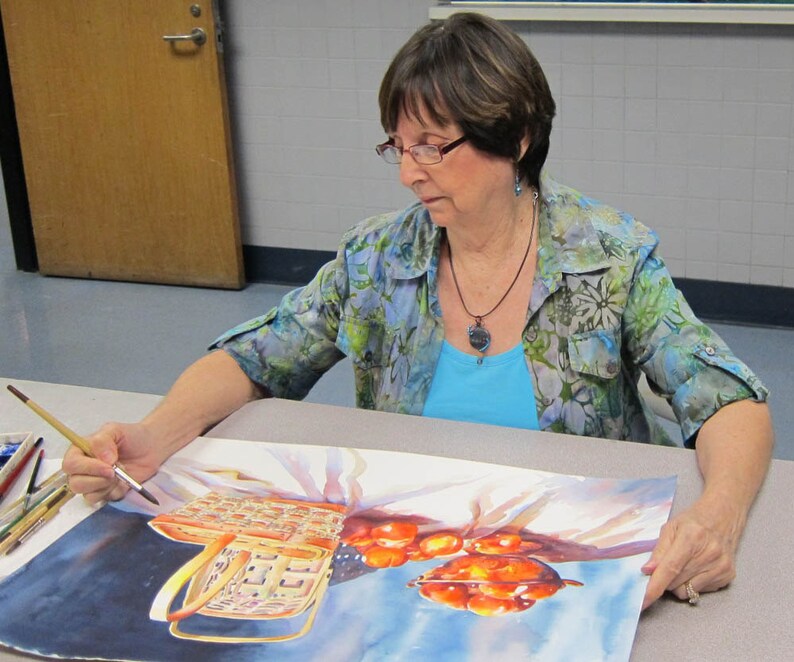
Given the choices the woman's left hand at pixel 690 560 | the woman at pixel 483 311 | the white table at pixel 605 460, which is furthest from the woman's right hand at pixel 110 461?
the woman's left hand at pixel 690 560

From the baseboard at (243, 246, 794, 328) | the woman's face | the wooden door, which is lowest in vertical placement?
the baseboard at (243, 246, 794, 328)

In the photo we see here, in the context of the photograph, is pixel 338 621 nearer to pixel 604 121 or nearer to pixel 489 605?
pixel 489 605

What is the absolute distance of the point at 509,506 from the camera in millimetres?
1223

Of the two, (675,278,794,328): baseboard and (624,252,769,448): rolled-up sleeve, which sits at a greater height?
(624,252,769,448): rolled-up sleeve

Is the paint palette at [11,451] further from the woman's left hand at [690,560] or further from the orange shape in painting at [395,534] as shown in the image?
the woman's left hand at [690,560]

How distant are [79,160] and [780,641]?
3974mm

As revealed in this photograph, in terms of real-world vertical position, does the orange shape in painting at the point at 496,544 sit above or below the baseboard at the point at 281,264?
above

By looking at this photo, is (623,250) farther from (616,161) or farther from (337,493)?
(616,161)

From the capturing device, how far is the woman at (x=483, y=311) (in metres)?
1.44

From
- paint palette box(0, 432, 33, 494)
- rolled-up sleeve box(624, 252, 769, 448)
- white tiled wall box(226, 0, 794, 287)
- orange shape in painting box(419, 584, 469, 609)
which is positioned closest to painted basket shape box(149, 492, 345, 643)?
orange shape in painting box(419, 584, 469, 609)

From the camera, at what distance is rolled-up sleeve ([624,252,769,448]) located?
4.54 ft

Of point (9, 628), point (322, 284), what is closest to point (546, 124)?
point (322, 284)

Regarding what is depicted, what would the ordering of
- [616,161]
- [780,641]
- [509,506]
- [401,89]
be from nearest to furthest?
[780,641] < [509,506] < [401,89] < [616,161]

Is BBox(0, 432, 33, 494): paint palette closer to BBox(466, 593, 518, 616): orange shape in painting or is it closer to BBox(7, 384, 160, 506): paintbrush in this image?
BBox(7, 384, 160, 506): paintbrush
